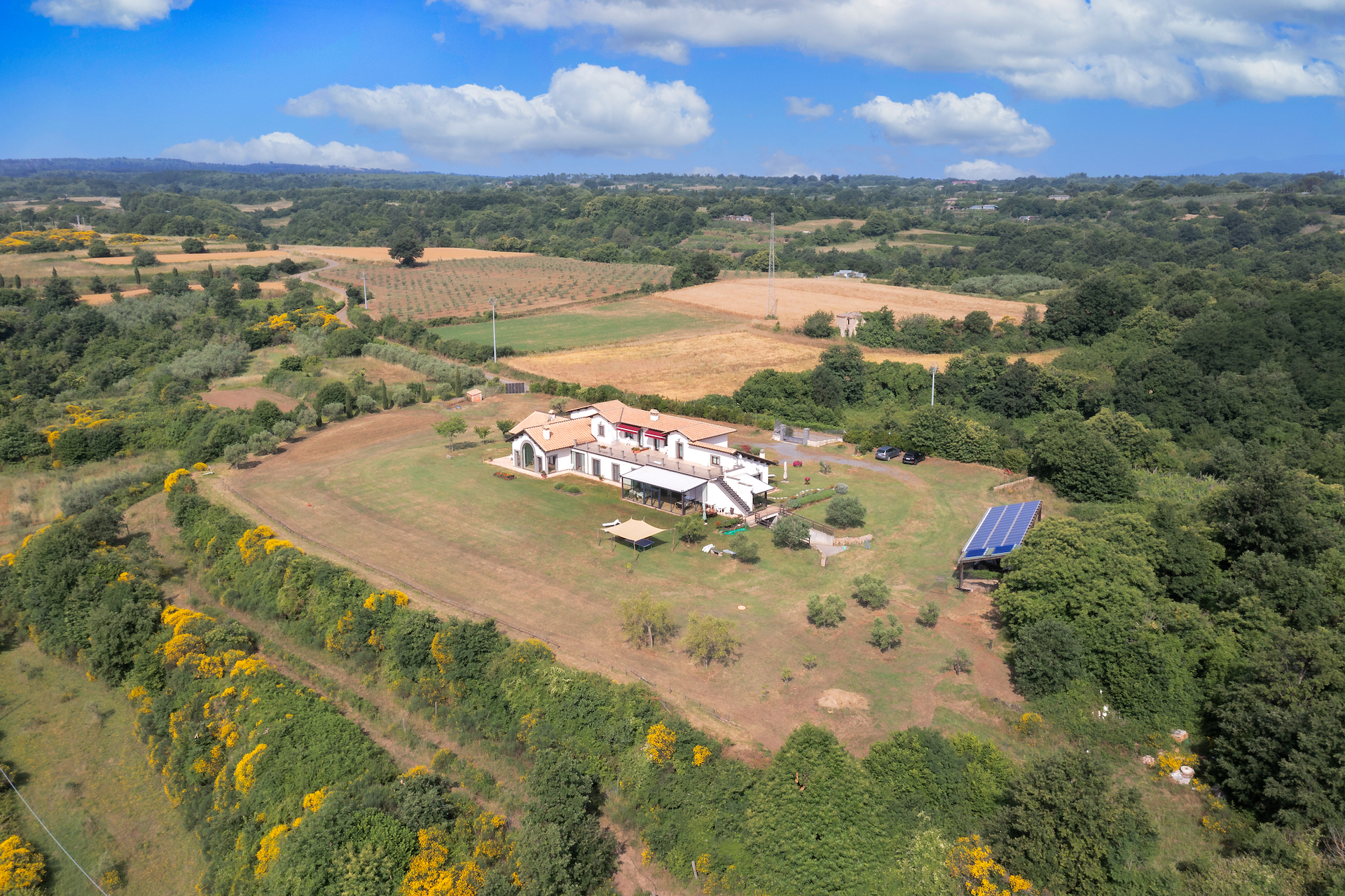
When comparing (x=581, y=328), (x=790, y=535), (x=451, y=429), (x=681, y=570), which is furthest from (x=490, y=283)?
(x=681, y=570)

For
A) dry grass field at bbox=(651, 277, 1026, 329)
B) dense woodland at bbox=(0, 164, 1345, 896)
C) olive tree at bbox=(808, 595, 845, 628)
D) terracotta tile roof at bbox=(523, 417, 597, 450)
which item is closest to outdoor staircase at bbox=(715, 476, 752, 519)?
olive tree at bbox=(808, 595, 845, 628)

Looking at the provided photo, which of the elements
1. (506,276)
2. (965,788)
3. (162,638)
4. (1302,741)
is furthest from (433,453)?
(506,276)

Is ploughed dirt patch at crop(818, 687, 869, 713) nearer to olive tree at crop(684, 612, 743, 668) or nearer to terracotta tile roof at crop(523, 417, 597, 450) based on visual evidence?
olive tree at crop(684, 612, 743, 668)

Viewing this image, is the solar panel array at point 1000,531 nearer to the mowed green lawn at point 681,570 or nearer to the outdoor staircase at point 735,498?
the mowed green lawn at point 681,570

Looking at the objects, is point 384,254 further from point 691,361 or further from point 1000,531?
point 1000,531

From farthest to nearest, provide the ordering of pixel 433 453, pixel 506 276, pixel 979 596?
pixel 506 276
pixel 433 453
pixel 979 596

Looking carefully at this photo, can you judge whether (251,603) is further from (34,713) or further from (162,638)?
(34,713)

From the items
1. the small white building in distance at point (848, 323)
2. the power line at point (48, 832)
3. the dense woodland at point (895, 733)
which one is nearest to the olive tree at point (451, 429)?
the dense woodland at point (895, 733)
